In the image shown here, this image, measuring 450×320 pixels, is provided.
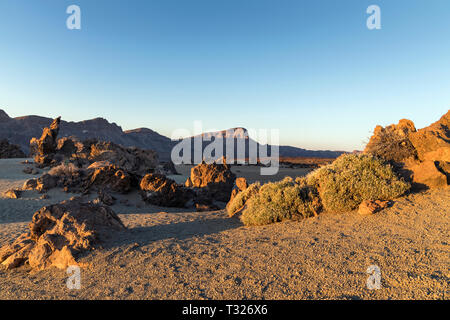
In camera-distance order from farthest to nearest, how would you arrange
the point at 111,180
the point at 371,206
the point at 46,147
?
1. the point at 46,147
2. the point at 111,180
3. the point at 371,206

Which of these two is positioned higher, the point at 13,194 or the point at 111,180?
the point at 111,180

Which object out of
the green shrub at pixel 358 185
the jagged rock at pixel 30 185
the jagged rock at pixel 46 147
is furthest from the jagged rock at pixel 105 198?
the jagged rock at pixel 46 147

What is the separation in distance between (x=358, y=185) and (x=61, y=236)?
802 centimetres

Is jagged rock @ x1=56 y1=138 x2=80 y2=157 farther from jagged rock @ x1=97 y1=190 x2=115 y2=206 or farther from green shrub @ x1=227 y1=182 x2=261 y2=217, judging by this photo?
green shrub @ x1=227 y1=182 x2=261 y2=217

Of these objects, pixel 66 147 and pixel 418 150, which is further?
pixel 66 147

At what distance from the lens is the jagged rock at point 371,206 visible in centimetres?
662

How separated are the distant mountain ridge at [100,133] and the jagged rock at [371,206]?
76.8 m

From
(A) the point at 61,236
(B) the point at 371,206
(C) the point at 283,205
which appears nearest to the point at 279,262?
(C) the point at 283,205

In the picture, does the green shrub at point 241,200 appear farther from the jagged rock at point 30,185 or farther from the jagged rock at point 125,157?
the jagged rock at point 125,157

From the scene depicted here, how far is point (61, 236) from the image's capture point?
5840 mm

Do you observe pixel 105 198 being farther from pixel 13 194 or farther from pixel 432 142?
pixel 432 142

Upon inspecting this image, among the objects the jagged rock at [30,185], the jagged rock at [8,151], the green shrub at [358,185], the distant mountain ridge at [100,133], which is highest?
the distant mountain ridge at [100,133]
